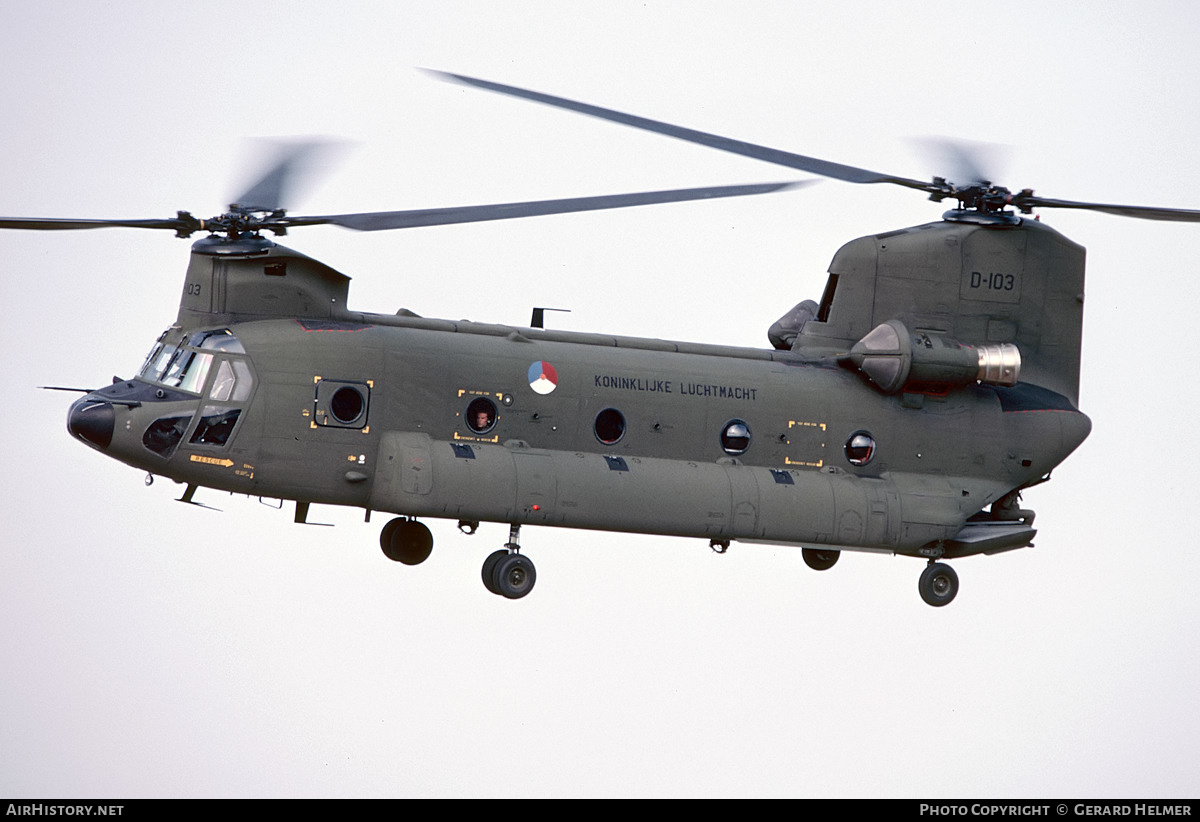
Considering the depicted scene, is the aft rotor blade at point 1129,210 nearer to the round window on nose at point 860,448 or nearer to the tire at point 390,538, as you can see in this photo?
the round window on nose at point 860,448

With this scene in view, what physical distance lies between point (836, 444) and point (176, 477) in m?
7.90

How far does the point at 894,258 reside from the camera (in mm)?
23328

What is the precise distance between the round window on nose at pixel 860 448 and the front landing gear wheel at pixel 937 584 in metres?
1.68

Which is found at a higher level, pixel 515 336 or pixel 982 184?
pixel 982 184

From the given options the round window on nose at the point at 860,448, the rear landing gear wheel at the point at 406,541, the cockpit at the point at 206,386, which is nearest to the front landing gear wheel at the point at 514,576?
the rear landing gear wheel at the point at 406,541

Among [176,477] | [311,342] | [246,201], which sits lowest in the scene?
[176,477]

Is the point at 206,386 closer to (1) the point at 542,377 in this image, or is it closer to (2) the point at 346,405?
(2) the point at 346,405

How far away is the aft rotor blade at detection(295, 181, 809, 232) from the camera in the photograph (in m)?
19.6

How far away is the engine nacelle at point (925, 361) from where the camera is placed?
74.2ft

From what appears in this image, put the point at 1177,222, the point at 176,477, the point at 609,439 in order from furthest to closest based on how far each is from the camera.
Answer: the point at 1177,222, the point at 609,439, the point at 176,477

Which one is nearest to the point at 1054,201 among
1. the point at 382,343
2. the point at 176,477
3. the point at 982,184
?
the point at 982,184

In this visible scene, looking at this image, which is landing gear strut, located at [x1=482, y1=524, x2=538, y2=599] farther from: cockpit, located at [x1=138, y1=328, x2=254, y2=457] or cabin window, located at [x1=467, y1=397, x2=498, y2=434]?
cockpit, located at [x1=138, y1=328, x2=254, y2=457]

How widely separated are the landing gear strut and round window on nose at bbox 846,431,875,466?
4.35 meters

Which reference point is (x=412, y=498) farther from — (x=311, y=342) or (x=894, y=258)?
(x=894, y=258)
